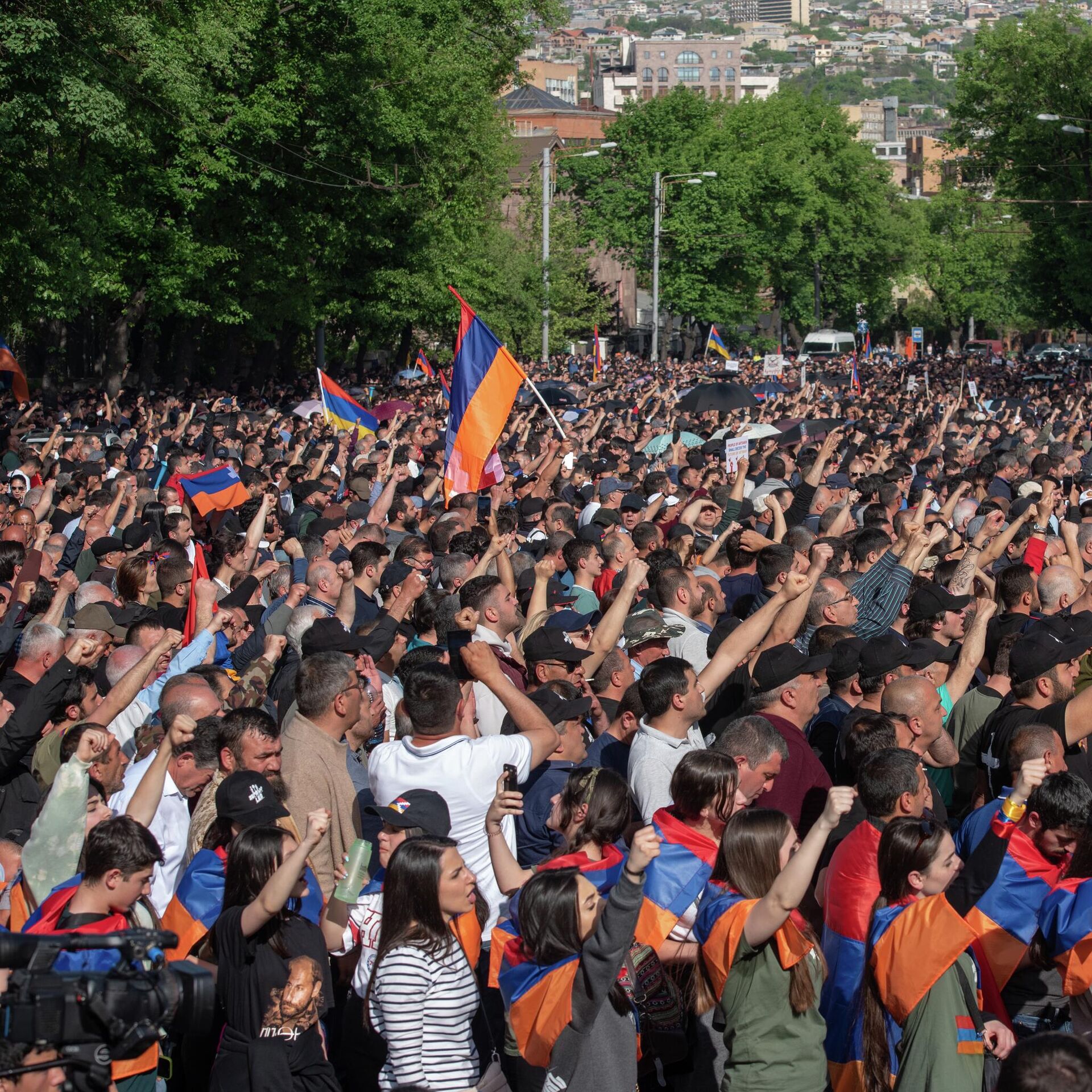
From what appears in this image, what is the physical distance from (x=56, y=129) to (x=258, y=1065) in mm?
16464

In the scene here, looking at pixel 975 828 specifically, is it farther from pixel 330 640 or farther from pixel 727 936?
pixel 330 640

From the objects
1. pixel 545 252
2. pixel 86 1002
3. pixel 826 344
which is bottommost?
pixel 826 344

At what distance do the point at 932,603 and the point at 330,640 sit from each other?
3.08 metres

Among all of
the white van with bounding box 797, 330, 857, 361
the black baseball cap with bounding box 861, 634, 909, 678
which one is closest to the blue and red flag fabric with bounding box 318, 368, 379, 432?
the black baseball cap with bounding box 861, 634, 909, 678

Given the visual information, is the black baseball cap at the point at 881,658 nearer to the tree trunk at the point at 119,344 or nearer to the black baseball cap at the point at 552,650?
the black baseball cap at the point at 552,650

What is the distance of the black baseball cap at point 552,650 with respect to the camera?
22.2ft

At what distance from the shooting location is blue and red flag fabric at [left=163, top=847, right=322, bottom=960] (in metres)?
5.07

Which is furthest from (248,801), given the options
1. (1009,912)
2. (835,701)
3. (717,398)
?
(717,398)

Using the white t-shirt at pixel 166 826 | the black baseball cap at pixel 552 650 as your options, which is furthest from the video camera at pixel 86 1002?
the black baseball cap at pixel 552 650

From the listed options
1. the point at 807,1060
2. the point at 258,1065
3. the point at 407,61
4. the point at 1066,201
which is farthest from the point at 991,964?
the point at 1066,201

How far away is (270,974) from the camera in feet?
15.2

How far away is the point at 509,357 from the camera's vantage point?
1420 cm

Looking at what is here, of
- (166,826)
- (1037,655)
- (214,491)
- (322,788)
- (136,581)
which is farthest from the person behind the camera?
(214,491)

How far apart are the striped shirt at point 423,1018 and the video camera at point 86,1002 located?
1185 millimetres
